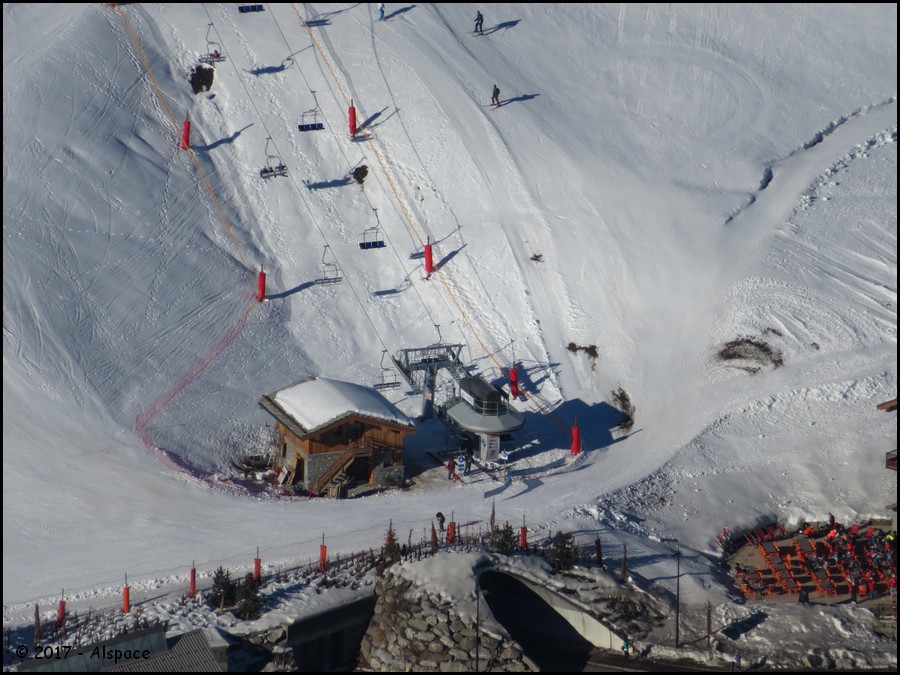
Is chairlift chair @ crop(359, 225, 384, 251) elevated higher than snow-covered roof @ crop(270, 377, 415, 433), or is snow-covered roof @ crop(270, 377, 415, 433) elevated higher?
chairlift chair @ crop(359, 225, 384, 251)

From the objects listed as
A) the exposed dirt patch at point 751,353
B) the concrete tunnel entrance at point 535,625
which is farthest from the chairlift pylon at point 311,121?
the concrete tunnel entrance at point 535,625

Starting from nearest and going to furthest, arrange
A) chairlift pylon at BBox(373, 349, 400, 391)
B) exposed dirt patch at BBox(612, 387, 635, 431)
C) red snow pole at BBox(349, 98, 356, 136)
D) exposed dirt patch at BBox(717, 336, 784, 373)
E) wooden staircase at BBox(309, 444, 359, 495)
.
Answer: wooden staircase at BBox(309, 444, 359, 495) → exposed dirt patch at BBox(717, 336, 784, 373) → exposed dirt patch at BBox(612, 387, 635, 431) → chairlift pylon at BBox(373, 349, 400, 391) → red snow pole at BBox(349, 98, 356, 136)

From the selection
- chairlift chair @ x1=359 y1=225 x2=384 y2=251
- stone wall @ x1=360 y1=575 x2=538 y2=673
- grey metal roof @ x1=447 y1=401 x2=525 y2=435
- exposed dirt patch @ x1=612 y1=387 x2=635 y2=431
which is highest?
chairlift chair @ x1=359 y1=225 x2=384 y2=251

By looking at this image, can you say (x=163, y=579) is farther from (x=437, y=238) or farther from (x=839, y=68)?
(x=839, y=68)

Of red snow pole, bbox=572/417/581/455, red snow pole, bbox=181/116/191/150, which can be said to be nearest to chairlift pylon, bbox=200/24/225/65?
red snow pole, bbox=181/116/191/150

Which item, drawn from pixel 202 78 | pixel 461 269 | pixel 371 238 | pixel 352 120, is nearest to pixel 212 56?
pixel 202 78

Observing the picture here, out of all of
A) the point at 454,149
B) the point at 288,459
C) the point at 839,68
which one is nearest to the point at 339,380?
the point at 288,459

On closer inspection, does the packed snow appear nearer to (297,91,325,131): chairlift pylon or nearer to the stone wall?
(297,91,325,131): chairlift pylon

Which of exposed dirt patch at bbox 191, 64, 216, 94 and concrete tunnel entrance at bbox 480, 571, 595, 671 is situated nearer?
concrete tunnel entrance at bbox 480, 571, 595, 671
